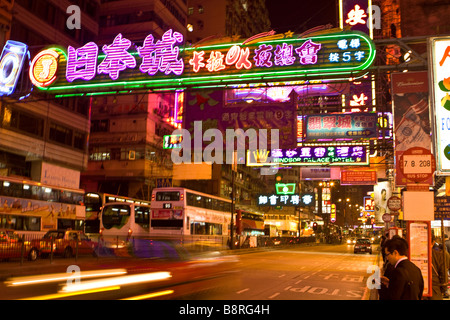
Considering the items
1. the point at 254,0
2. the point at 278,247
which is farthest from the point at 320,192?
the point at 254,0

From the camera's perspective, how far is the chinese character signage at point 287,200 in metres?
37.8

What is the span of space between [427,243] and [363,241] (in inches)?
1485

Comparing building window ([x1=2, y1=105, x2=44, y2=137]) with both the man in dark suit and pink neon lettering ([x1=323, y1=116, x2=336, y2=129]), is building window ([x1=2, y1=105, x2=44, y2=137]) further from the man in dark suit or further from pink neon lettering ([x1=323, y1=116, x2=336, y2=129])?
the man in dark suit

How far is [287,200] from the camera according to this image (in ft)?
125

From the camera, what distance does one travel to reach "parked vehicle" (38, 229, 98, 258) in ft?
75.2

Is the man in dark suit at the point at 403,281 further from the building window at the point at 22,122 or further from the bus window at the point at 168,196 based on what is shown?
the building window at the point at 22,122

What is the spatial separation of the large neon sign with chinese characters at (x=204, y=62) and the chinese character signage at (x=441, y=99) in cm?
334

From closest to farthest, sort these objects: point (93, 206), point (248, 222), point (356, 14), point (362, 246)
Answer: point (356, 14) → point (93, 206) → point (362, 246) → point (248, 222)

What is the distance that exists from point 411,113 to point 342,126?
9.62m

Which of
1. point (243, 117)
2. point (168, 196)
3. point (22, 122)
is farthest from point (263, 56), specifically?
point (22, 122)

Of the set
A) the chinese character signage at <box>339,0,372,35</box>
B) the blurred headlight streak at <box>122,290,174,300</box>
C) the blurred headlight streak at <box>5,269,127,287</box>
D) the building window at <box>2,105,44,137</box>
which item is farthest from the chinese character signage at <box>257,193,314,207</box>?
the blurred headlight streak at <box>122,290,174,300</box>

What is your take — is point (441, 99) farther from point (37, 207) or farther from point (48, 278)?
point (37, 207)

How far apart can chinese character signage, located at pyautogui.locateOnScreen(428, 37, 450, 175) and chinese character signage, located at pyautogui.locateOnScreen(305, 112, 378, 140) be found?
403 inches

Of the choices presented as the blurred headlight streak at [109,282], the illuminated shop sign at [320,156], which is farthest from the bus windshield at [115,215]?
the blurred headlight streak at [109,282]
